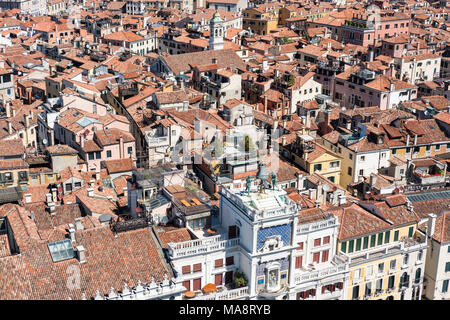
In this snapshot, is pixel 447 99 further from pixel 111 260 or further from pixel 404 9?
pixel 404 9

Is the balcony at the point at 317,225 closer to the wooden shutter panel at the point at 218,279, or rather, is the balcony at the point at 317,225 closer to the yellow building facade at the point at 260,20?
the wooden shutter panel at the point at 218,279

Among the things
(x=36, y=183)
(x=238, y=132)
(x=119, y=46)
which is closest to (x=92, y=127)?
(x=36, y=183)

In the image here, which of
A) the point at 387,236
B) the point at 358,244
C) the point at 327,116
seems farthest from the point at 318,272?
the point at 327,116

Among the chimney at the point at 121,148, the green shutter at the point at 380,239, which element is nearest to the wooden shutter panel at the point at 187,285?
the green shutter at the point at 380,239

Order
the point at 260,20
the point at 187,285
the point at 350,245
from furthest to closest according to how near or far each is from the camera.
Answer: the point at 260,20 → the point at 350,245 → the point at 187,285

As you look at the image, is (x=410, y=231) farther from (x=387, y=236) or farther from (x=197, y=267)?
(x=197, y=267)

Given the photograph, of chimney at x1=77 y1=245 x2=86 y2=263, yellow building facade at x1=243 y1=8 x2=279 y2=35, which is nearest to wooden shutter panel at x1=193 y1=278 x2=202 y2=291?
chimney at x1=77 y1=245 x2=86 y2=263
